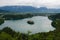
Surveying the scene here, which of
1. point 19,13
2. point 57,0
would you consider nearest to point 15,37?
point 19,13

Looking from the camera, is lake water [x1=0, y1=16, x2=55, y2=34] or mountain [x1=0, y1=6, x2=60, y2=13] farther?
mountain [x1=0, y1=6, x2=60, y2=13]

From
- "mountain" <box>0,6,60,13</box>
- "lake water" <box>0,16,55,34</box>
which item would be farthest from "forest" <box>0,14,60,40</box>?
"mountain" <box>0,6,60,13</box>

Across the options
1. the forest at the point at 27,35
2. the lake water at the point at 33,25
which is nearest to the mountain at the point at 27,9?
the lake water at the point at 33,25

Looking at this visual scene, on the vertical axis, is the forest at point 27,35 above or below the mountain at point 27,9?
below

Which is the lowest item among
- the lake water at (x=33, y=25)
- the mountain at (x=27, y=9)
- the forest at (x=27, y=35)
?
the forest at (x=27, y=35)

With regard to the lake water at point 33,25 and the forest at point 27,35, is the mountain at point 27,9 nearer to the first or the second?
the lake water at point 33,25

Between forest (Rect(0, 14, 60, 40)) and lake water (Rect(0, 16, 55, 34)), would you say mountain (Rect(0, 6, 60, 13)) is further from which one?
forest (Rect(0, 14, 60, 40))

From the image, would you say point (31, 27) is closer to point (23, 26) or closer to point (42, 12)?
point (23, 26)

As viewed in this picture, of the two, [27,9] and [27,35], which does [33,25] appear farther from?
[27,9]

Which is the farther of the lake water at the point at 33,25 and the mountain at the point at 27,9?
the mountain at the point at 27,9
